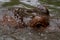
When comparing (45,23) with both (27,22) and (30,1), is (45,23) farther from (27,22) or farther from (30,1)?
(30,1)

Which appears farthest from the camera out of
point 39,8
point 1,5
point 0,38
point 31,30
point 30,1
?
point 30,1

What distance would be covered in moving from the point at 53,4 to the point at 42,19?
227 centimetres

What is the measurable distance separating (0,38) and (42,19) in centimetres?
151

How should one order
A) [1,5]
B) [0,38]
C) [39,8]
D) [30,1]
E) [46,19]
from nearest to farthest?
[0,38] → [46,19] → [39,8] → [1,5] → [30,1]

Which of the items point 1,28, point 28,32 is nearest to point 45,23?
point 28,32

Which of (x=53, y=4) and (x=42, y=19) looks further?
(x=53, y=4)

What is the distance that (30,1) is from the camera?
10398mm

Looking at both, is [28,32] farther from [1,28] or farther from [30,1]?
[30,1]

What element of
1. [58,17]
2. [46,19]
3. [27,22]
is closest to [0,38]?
[27,22]

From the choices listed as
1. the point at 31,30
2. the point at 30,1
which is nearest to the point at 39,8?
the point at 31,30

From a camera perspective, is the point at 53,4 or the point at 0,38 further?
the point at 53,4

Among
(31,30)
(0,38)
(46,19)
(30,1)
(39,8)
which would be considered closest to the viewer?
(0,38)

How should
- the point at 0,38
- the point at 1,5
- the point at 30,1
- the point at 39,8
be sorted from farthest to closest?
the point at 30,1
the point at 1,5
the point at 39,8
the point at 0,38

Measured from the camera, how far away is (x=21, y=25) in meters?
7.66
